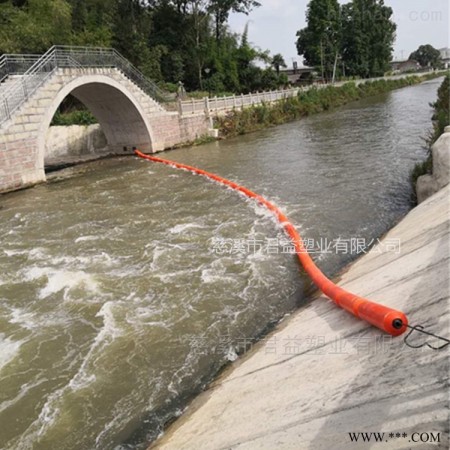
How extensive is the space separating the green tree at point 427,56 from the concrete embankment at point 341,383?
149756mm

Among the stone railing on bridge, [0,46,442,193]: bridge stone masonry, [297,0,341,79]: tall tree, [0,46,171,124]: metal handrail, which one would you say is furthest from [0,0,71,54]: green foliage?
[297,0,341,79]: tall tree

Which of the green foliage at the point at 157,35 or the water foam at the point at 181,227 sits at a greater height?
the green foliage at the point at 157,35

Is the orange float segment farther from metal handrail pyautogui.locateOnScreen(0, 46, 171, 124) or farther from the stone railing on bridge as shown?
the stone railing on bridge

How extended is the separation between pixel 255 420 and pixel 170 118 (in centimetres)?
2385

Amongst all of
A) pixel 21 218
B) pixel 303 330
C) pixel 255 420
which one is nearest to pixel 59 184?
pixel 21 218

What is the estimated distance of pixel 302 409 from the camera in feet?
11.0

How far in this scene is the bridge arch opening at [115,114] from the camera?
2252 cm

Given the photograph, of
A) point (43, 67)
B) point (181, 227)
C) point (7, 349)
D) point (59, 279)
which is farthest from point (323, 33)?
point (7, 349)

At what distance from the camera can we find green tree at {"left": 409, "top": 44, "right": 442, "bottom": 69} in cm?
13538

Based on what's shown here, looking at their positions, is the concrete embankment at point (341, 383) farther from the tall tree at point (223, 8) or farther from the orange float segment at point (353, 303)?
the tall tree at point (223, 8)

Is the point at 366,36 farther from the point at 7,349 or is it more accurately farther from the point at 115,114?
the point at 7,349

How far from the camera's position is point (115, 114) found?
2497 cm

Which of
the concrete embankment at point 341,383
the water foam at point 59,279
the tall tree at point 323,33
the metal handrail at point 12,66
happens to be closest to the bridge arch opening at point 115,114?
the metal handrail at point 12,66

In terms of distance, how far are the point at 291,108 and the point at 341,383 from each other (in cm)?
3375
